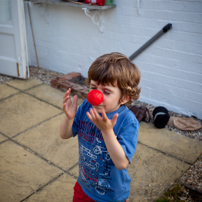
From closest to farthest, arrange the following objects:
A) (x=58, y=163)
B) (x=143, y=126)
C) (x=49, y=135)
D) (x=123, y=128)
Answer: (x=123, y=128) < (x=58, y=163) < (x=49, y=135) < (x=143, y=126)

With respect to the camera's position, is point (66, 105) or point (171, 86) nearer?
point (66, 105)

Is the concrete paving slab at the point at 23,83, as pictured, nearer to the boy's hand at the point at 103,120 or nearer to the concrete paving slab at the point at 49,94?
the concrete paving slab at the point at 49,94

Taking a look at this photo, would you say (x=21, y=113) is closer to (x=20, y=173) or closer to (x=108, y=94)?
(x=20, y=173)

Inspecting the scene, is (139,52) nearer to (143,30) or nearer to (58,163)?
(143,30)

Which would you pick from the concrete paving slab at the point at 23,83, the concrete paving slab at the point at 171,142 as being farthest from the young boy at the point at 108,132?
the concrete paving slab at the point at 23,83

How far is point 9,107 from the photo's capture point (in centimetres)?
428

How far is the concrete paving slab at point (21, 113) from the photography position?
3.78 meters

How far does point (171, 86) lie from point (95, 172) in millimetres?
2741

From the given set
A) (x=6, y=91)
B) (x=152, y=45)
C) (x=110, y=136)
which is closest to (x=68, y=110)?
(x=110, y=136)

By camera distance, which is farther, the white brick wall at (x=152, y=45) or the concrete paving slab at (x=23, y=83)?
the concrete paving slab at (x=23, y=83)

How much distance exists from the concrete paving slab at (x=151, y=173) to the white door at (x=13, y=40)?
2902 mm

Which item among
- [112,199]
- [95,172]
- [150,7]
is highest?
[150,7]

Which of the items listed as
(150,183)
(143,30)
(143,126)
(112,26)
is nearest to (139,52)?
(143,30)

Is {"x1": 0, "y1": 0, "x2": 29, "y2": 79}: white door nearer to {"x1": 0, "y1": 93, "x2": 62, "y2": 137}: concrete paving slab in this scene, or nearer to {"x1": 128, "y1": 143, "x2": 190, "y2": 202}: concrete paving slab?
{"x1": 0, "y1": 93, "x2": 62, "y2": 137}: concrete paving slab
